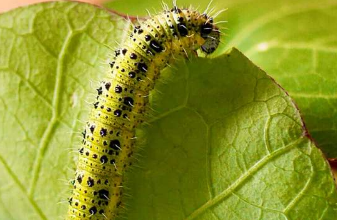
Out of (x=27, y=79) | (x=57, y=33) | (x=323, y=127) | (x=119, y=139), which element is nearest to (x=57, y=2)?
(x=57, y=33)

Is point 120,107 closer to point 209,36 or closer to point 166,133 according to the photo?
point 166,133

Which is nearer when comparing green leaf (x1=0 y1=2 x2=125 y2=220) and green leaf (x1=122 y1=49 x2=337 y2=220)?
green leaf (x1=122 y1=49 x2=337 y2=220)

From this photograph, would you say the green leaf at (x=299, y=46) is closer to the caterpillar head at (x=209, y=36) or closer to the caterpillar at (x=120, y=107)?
the caterpillar head at (x=209, y=36)

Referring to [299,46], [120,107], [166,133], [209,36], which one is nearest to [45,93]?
[120,107]

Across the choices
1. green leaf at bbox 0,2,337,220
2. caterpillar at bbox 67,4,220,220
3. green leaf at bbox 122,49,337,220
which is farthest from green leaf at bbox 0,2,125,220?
green leaf at bbox 122,49,337,220

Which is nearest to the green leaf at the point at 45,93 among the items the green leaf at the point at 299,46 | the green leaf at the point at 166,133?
the green leaf at the point at 166,133

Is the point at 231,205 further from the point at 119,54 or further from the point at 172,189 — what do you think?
the point at 119,54

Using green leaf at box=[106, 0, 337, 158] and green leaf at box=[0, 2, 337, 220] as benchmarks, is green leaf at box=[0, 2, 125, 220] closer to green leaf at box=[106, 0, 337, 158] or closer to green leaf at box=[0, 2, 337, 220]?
green leaf at box=[0, 2, 337, 220]

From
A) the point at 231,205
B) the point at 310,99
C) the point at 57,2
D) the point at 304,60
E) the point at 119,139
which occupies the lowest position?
→ the point at 231,205
